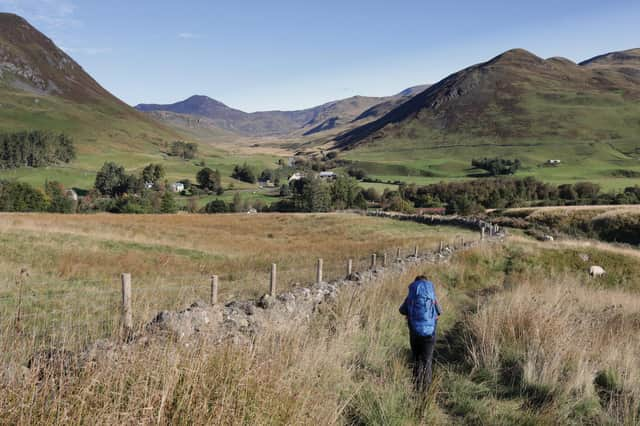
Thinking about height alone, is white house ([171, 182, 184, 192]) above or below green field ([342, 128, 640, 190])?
below

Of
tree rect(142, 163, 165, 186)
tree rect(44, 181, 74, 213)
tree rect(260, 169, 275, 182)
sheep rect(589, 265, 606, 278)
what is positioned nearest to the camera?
sheep rect(589, 265, 606, 278)

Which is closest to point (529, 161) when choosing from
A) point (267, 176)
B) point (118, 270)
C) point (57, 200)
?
point (267, 176)

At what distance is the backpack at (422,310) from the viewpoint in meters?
6.42

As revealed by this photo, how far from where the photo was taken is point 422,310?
21.2ft

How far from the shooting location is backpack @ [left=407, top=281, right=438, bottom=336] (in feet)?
21.1

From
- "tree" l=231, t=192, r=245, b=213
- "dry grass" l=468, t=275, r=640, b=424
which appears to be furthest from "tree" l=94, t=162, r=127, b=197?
"dry grass" l=468, t=275, r=640, b=424

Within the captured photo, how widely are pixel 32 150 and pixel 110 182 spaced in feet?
163

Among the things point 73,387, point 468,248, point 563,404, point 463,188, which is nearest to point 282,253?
point 468,248

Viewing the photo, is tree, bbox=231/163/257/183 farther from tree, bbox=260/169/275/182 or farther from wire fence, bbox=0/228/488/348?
wire fence, bbox=0/228/488/348

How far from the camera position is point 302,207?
9494 centimetres

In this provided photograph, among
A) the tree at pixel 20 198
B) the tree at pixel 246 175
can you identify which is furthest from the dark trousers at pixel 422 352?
the tree at pixel 246 175

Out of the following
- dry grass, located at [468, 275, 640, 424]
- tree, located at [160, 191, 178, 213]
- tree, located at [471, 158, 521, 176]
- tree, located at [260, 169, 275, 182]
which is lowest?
tree, located at [160, 191, 178, 213]

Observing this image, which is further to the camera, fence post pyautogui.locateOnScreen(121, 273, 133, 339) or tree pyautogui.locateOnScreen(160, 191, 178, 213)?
tree pyautogui.locateOnScreen(160, 191, 178, 213)

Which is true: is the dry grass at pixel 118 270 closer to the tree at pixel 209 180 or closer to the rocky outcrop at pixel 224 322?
the rocky outcrop at pixel 224 322
